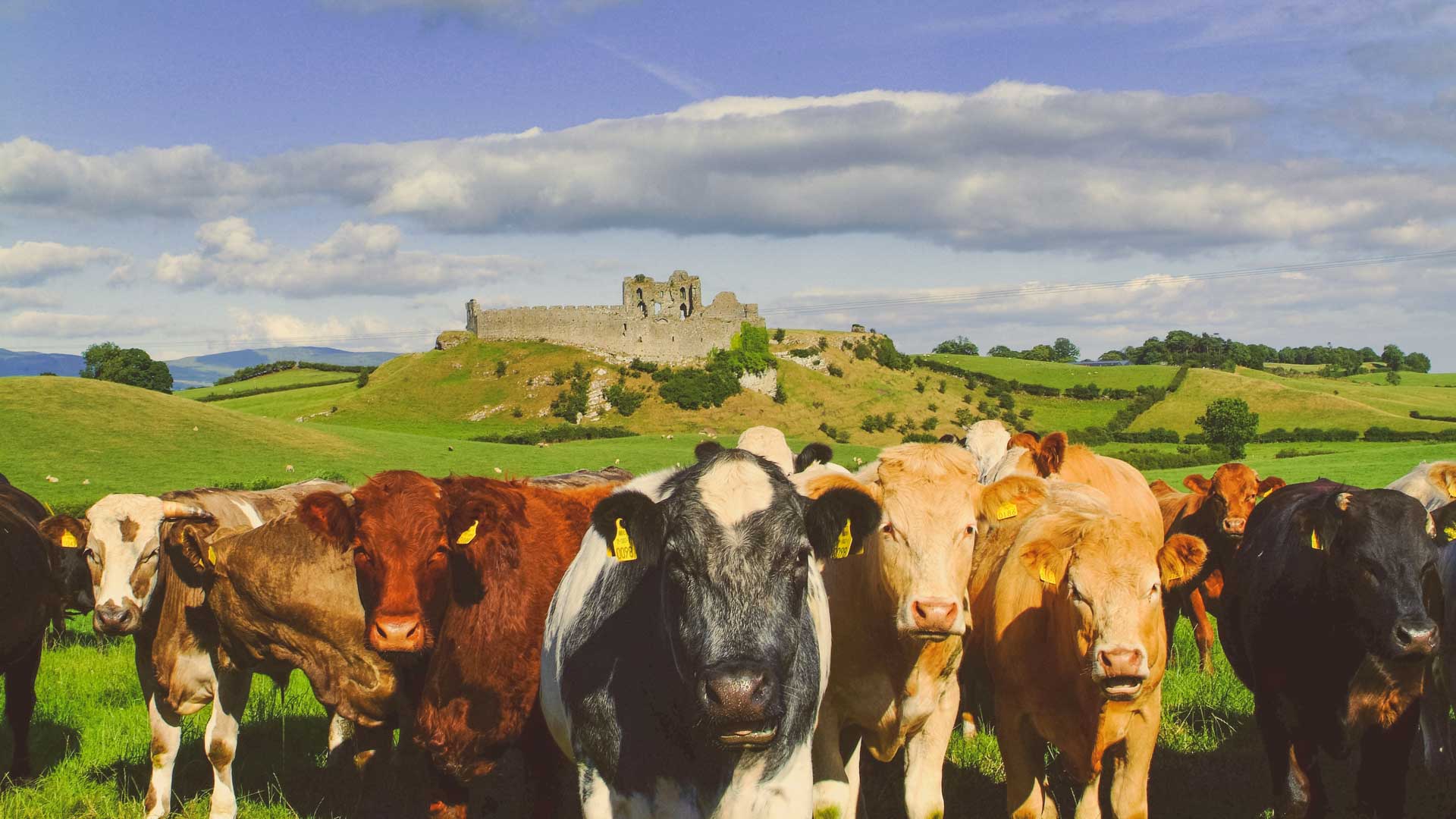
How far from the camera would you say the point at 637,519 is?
4.67 m

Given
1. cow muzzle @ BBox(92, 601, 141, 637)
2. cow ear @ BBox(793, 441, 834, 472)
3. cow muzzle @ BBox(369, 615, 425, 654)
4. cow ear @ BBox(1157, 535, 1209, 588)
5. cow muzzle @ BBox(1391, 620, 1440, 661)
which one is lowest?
cow muzzle @ BBox(92, 601, 141, 637)

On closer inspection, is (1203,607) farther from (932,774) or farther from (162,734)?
(162,734)

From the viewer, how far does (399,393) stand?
91188 mm

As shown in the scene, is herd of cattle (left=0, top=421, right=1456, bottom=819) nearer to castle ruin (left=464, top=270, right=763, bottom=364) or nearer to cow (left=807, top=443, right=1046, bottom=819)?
cow (left=807, top=443, right=1046, bottom=819)

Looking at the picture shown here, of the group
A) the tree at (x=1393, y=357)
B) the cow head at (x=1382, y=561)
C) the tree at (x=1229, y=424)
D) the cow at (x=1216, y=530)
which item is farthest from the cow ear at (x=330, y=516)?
the tree at (x=1393, y=357)

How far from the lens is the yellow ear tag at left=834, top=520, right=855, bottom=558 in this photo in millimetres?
4934

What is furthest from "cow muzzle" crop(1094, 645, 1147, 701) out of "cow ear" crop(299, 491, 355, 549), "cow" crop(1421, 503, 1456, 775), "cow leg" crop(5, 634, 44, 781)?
"cow leg" crop(5, 634, 44, 781)

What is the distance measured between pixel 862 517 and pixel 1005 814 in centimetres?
382

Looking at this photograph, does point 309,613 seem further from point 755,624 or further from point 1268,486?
point 1268,486

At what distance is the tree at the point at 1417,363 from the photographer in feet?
484

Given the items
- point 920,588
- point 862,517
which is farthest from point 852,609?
point 862,517

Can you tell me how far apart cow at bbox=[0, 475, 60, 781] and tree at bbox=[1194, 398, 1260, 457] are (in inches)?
2332

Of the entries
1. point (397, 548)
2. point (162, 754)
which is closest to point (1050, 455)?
point (397, 548)

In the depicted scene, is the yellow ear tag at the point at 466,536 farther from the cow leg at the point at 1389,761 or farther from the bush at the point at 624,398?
the bush at the point at 624,398
